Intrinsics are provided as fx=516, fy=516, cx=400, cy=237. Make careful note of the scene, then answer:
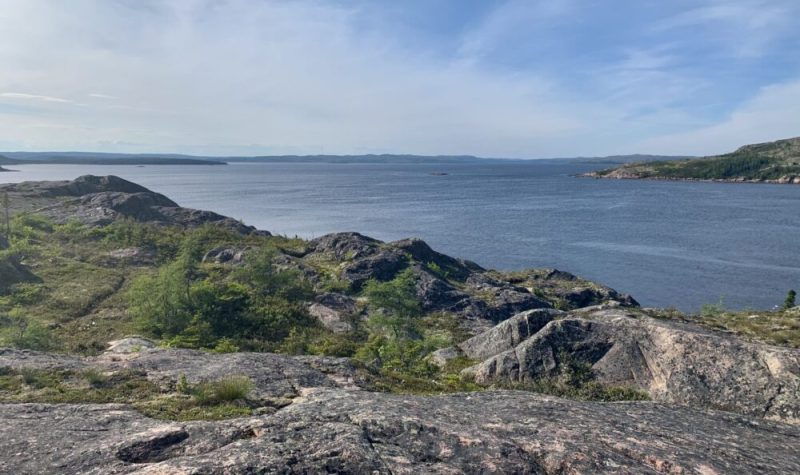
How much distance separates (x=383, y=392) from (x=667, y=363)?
9949 millimetres

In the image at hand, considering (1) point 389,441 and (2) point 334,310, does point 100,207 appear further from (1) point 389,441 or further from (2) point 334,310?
(1) point 389,441

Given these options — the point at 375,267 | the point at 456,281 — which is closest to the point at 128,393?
the point at 375,267

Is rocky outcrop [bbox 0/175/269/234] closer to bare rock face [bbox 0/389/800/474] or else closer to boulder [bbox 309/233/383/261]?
boulder [bbox 309/233/383/261]

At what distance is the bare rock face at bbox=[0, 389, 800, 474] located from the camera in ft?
28.2

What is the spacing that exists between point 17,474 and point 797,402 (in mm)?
18250

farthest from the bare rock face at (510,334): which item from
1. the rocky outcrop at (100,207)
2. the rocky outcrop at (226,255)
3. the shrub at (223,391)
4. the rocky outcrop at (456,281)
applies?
the rocky outcrop at (100,207)

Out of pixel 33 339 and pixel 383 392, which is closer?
pixel 383 392

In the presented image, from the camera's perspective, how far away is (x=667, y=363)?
1712 centimetres

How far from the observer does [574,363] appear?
61.2 feet

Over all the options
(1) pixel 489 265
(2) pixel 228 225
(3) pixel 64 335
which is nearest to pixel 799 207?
(1) pixel 489 265

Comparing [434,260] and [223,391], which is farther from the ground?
[223,391]

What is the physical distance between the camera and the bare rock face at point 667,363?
15055 millimetres

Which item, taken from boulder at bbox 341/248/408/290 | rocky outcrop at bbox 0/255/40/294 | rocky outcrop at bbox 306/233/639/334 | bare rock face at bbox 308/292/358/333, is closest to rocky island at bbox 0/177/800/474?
bare rock face at bbox 308/292/358/333

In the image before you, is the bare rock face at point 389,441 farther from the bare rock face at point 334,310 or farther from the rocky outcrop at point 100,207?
the rocky outcrop at point 100,207
